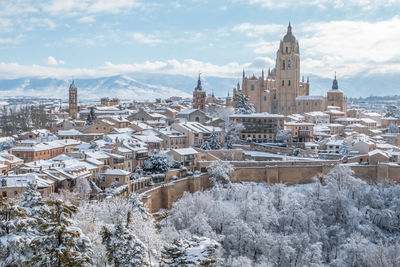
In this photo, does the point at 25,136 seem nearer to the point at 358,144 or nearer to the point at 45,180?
the point at 45,180

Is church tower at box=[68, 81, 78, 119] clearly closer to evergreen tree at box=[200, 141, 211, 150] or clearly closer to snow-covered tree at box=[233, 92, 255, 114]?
snow-covered tree at box=[233, 92, 255, 114]

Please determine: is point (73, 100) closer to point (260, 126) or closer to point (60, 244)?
point (260, 126)

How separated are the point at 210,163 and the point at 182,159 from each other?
261cm

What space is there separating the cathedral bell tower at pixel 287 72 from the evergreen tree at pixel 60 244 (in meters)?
68.4

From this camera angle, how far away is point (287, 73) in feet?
261

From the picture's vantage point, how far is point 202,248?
14.2 meters

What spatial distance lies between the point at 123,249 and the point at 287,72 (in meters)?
68.0

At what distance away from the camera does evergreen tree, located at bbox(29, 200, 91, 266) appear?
40.8 ft

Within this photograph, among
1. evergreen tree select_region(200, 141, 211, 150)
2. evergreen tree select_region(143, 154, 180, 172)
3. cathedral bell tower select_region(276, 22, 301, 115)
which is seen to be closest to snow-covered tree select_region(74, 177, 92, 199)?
evergreen tree select_region(143, 154, 180, 172)

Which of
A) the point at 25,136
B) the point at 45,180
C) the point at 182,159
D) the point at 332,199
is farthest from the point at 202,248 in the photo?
the point at 25,136

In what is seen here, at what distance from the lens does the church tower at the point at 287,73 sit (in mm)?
79000

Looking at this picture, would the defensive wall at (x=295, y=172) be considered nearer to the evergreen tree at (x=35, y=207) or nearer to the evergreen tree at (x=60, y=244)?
the evergreen tree at (x=35, y=207)

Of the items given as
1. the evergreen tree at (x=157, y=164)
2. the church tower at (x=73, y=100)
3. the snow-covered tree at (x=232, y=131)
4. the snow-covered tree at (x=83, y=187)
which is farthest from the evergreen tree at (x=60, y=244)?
the church tower at (x=73, y=100)

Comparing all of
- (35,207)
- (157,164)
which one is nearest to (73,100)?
(157,164)
